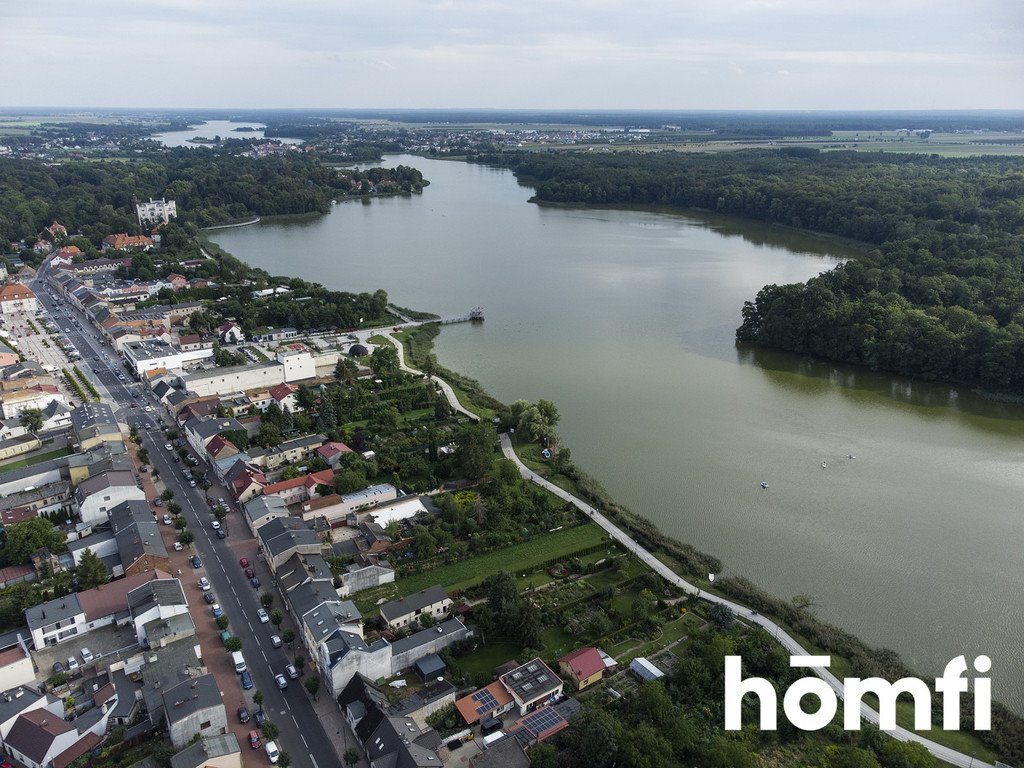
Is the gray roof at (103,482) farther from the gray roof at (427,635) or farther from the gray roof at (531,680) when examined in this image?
the gray roof at (531,680)

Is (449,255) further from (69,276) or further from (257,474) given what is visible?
(257,474)

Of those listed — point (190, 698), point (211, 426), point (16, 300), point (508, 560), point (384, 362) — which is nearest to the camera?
point (190, 698)

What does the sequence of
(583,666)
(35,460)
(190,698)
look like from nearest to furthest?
(190,698)
(583,666)
(35,460)

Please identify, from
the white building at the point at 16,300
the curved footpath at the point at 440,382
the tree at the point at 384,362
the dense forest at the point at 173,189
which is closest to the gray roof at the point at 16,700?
the curved footpath at the point at 440,382

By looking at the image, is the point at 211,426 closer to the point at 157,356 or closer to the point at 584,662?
the point at 157,356

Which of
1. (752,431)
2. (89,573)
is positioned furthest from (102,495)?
(752,431)

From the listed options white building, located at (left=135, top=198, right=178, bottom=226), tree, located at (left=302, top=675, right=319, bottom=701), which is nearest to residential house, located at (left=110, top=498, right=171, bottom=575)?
tree, located at (left=302, top=675, right=319, bottom=701)

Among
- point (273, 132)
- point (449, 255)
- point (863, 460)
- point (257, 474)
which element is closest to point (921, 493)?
point (863, 460)
